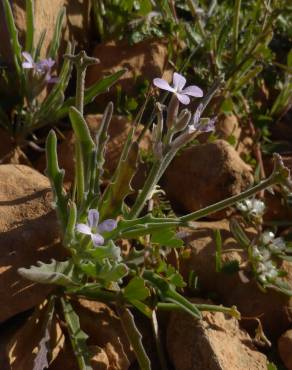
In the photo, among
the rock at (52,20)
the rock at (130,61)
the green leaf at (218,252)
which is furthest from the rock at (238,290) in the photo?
the rock at (52,20)

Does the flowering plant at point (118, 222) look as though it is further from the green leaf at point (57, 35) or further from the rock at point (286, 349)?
the green leaf at point (57, 35)

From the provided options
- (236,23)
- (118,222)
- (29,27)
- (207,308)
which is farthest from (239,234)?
(29,27)

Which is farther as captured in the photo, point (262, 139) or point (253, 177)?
point (262, 139)

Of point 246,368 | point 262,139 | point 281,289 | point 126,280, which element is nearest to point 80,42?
point 262,139

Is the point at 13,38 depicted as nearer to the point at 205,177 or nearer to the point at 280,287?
the point at 205,177

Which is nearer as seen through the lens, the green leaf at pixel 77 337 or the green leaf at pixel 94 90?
the green leaf at pixel 77 337

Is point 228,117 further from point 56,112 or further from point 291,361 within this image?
point 291,361
